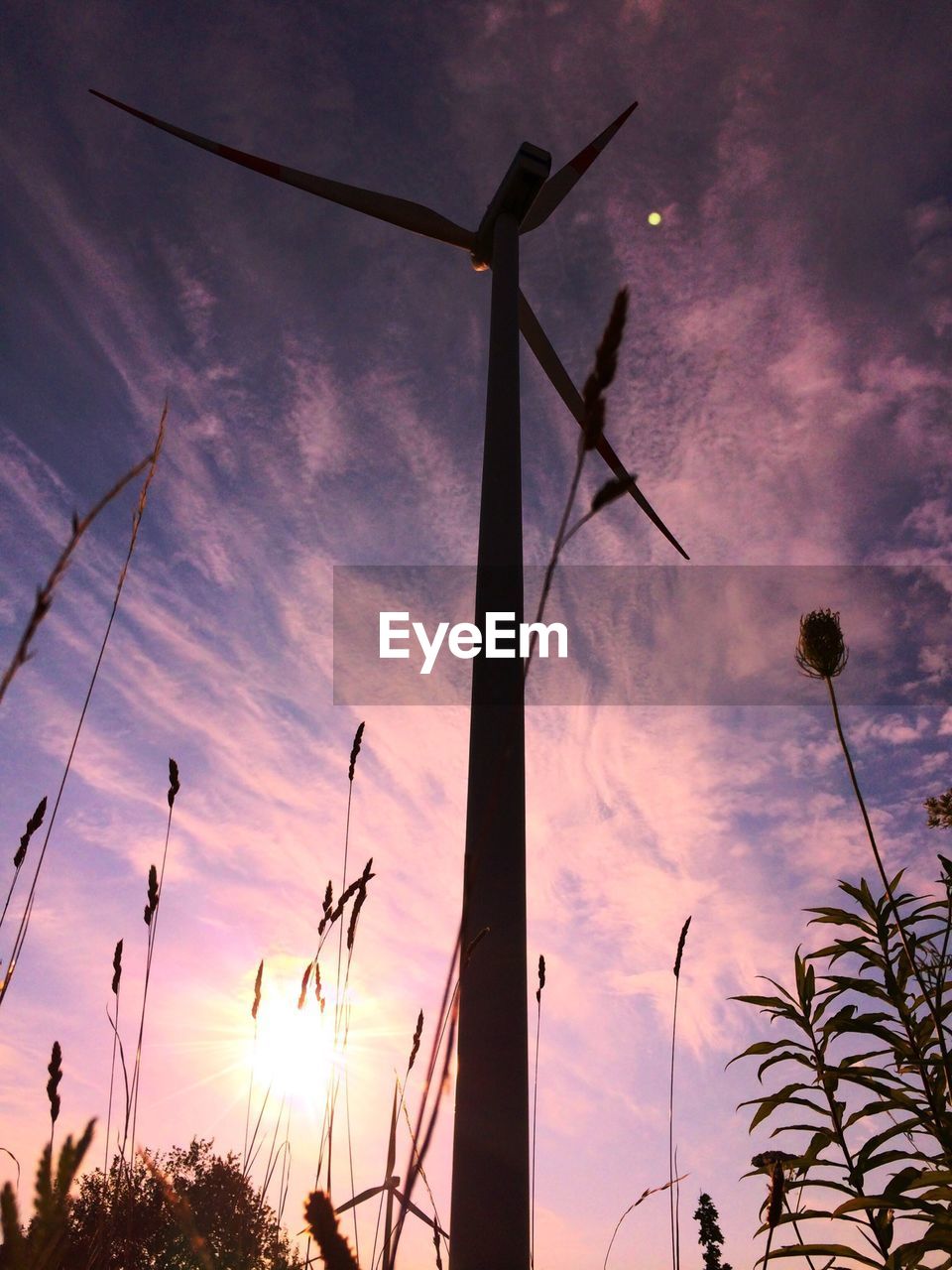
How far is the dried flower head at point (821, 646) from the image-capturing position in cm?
339

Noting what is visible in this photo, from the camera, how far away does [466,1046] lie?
3590mm

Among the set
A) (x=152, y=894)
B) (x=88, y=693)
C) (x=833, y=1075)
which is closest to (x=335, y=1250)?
(x=88, y=693)

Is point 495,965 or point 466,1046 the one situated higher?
point 495,965

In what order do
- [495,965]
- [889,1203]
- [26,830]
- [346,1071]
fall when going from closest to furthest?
1. [26,830]
2. [889,1203]
3. [346,1071]
4. [495,965]

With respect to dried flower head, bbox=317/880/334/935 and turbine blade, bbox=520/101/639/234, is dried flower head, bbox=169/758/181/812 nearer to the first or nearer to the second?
dried flower head, bbox=317/880/334/935

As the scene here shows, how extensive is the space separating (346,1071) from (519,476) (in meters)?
3.88

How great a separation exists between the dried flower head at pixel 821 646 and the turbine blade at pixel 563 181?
751 centimetres

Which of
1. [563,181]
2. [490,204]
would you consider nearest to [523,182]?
[490,204]

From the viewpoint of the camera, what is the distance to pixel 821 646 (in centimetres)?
341

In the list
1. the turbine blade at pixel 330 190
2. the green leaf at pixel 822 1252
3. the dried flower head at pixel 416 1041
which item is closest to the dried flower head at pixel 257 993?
the dried flower head at pixel 416 1041

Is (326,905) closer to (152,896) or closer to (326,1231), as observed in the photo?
(152,896)

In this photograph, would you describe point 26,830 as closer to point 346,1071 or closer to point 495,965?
point 346,1071

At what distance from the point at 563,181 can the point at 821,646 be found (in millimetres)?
9472

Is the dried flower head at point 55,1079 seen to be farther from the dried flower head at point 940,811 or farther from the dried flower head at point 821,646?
the dried flower head at point 940,811
